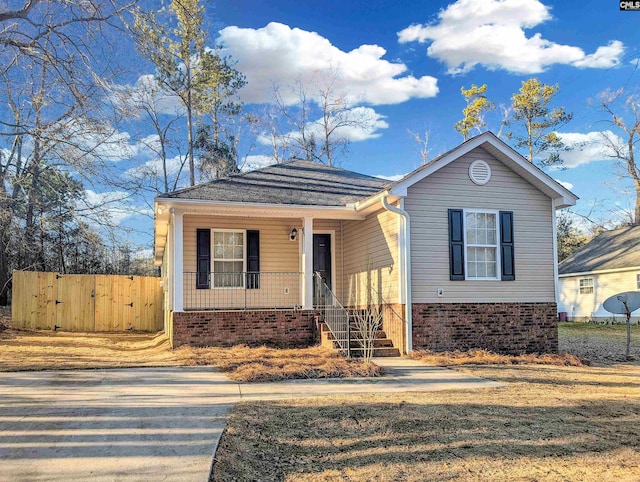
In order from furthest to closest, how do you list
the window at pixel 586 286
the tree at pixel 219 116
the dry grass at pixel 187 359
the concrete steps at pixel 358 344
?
the tree at pixel 219 116 < the window at pixel 586 286 < the concrete steps at pixel 358 344 < the dry grass at pixel 187 359

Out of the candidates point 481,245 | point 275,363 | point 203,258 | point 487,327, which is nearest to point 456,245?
point 481,245

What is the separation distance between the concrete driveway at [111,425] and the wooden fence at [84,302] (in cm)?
1007

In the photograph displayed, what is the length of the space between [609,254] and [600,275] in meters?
1.51

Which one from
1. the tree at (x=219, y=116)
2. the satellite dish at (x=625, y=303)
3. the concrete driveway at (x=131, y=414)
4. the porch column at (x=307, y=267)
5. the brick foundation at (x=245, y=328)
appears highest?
the tree at (x=219, y=116)

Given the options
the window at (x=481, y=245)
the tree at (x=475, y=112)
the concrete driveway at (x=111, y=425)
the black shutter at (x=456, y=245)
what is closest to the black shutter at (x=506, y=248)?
the window at (x=481, y=245)

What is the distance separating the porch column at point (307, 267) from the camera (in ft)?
41.4

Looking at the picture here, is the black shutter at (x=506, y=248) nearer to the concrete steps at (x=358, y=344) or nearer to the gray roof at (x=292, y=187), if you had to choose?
the concrete steps at (x=358, y=344)

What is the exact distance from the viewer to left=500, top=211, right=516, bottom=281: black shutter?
470 inches

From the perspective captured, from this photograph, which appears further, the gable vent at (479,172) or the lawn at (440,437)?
the gable vent at (479,172)

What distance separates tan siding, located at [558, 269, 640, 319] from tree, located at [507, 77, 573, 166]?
1082 centimetres

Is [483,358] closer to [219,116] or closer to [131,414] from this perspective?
[131,414]

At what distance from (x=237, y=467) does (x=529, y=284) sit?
9391mm

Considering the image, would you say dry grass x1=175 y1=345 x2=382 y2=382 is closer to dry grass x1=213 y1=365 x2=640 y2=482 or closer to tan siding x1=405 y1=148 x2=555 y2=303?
dry grass x1=213 y1=365 x2=640 y2=482

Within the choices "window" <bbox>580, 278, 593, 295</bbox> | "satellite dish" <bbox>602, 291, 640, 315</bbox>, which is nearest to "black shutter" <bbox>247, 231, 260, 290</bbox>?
"satellite dish" <bbox>602, 291, 640, 315</bbox>
